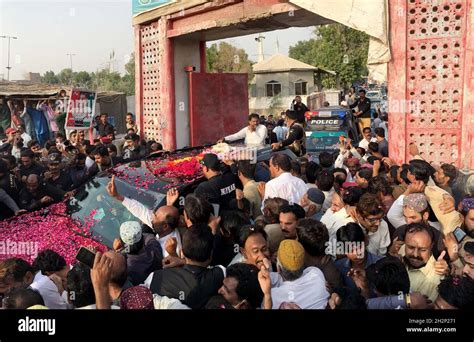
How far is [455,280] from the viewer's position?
3004mm

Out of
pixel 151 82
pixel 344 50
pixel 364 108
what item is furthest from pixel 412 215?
pixel 344 50

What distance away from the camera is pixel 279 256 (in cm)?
314

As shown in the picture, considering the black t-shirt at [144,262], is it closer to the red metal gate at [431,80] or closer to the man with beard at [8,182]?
the man with beard at [8,182]

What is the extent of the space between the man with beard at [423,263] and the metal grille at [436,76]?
11.3 ft

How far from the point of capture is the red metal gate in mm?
6238

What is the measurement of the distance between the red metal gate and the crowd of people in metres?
1.64

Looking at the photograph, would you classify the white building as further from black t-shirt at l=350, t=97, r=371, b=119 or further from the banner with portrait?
the banner with portrait

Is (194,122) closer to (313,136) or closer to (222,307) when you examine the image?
(313,136)

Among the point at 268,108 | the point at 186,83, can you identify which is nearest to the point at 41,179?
the point at 186,83

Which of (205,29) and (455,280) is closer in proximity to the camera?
(455,280)

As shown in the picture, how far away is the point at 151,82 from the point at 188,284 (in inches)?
311

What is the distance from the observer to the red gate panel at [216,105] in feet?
33.7

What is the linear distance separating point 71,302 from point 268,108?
2341cm

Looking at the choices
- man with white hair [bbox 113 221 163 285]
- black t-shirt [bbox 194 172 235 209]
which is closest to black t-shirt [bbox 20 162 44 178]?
black t-shirt [bbox 194 172 235 209]
